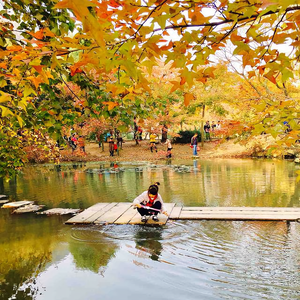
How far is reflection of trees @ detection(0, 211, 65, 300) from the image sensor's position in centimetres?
451

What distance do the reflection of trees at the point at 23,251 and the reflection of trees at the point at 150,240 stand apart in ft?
5.30

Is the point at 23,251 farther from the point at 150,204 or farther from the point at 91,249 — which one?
the point at 150,204

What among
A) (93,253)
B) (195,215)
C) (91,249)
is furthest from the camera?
(195,215)

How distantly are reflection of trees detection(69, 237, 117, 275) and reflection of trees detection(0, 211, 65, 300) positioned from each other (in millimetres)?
461

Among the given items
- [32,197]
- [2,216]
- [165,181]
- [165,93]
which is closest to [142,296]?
[2,216]

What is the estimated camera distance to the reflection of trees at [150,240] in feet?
18.2

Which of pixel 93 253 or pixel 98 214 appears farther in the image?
pixel 98 214

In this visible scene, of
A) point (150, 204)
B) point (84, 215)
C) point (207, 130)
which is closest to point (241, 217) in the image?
point (150, 204)

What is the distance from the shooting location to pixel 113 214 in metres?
7.84

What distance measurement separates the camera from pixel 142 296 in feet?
13.5

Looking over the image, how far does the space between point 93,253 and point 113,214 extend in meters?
2.25

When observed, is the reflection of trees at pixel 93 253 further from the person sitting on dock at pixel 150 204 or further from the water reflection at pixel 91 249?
the person sitting on dock at pixel 150 204

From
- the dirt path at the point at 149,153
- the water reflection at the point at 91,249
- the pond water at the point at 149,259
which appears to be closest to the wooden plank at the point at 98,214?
the pond water at the point at 149,259

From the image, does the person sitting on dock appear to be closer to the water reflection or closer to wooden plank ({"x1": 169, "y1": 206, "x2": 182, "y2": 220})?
wooden plank ({"x1": 169, "y1": 206, "x2": 182, "y2": 220})
